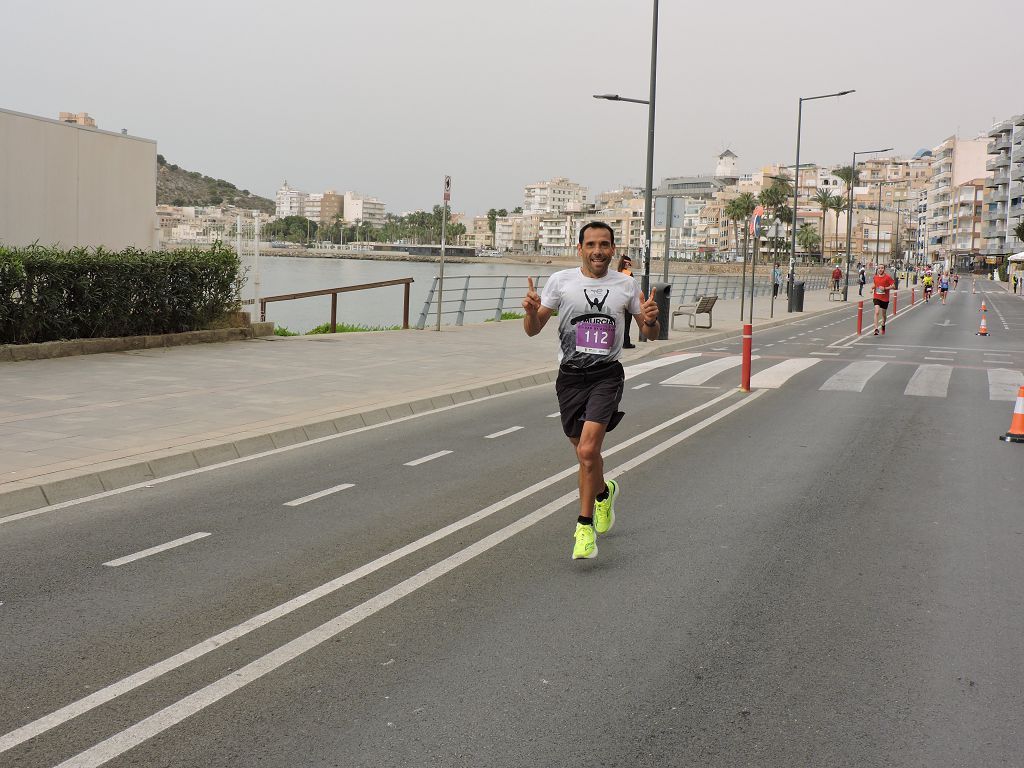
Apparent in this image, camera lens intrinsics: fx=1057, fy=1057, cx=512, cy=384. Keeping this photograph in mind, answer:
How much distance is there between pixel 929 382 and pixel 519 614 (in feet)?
42.1

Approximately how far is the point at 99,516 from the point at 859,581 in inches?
189

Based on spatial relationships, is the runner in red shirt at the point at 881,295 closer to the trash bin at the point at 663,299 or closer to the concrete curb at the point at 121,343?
the trash bin at the point at 663,299

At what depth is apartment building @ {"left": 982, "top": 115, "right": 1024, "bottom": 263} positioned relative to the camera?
121m

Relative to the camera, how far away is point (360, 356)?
662 inches

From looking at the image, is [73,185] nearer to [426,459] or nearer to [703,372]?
[703,372]

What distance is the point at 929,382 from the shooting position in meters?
16.2

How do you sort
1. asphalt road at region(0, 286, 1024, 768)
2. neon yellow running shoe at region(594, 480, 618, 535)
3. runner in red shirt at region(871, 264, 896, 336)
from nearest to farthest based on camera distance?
asphalt road at region(0, 286, 1024, 768) < neon yellow running shoe at region(594, 480, 618, 535) < runner in red shirt at region(871, 264, 896, 336)

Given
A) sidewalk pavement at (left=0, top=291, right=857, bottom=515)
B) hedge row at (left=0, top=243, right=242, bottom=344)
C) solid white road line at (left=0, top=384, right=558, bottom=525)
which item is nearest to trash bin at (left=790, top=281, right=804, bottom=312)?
sidewalk pavement at (left=0, top=291, right=857, bottom=515)

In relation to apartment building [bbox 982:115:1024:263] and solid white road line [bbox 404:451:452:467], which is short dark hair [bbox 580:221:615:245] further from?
apartment building [bbox 982:115:1024:263]

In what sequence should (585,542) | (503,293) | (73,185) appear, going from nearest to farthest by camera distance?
1. (585,542)
2. (73,185)
3. (503,293)


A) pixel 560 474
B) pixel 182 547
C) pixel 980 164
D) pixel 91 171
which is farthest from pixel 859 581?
pixel 980 164

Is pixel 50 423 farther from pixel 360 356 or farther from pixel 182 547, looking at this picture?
pixel 360 356

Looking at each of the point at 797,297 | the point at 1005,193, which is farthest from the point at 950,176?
the point at 797,297

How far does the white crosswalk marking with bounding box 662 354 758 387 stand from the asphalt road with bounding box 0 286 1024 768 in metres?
5.87
